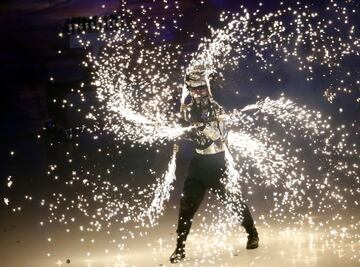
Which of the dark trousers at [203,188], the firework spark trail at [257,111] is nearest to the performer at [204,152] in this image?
the dark trousers at [203,188]

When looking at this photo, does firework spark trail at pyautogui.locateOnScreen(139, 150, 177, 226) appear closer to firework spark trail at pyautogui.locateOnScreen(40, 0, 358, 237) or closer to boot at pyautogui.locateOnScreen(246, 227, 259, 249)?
firework spark trail at pyautogui.locateOnScreen(40, 0, 358, 237)

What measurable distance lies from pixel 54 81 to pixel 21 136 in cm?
157

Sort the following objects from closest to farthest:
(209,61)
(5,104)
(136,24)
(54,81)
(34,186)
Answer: (209,61) < (34,186) < (136,24) < (54,81) < (5,104)

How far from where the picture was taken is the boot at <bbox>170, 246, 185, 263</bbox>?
6.75 metres

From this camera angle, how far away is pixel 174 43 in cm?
1155

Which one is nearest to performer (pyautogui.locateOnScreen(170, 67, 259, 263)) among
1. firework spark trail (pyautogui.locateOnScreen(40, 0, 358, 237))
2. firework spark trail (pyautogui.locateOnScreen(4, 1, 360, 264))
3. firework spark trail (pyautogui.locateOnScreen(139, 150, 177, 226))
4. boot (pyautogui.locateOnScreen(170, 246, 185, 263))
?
boot (pyautogui.locateOnScreen(170, 246, 185, 263))

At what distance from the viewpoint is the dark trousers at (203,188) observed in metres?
6.90

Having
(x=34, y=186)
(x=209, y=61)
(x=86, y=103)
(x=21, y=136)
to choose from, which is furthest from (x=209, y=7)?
(x=21, y=136)

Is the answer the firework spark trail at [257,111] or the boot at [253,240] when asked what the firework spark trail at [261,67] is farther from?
the boot at [253,240]

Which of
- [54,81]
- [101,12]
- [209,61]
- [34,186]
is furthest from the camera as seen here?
[54,81]

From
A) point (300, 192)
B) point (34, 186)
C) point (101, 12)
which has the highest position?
point (101, 12)

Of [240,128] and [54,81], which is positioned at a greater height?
[54,81]

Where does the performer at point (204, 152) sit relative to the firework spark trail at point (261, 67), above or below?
below

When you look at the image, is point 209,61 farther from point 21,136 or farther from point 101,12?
point 21,136
